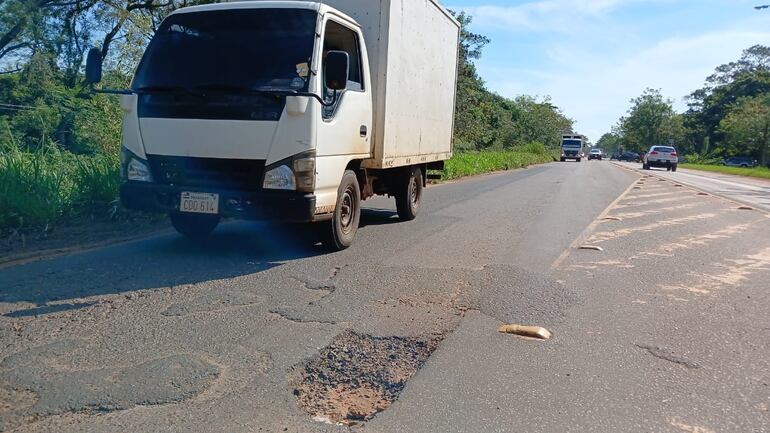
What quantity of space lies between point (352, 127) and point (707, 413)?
446 centimetres

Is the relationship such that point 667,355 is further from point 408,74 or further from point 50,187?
point 50,187

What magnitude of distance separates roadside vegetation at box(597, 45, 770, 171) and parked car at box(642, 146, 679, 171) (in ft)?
65.9

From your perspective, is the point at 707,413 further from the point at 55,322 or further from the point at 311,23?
the point at 311,23

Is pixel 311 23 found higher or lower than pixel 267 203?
higher

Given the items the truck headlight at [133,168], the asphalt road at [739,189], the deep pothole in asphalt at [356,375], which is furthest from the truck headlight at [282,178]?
the asphalt road at [739,189]

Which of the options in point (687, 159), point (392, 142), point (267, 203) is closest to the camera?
point (267, 203)

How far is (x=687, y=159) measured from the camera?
7881cm

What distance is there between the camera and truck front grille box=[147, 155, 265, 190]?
565cm

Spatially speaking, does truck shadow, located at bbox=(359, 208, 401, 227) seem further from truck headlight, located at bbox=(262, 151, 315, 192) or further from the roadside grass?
the roadside grass

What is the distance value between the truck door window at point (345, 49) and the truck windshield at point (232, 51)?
1.05 feet

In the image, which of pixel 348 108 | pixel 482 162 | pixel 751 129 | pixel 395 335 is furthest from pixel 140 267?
pixel 751 129

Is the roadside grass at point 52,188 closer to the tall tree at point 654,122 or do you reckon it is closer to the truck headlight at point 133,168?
the truck headlight at point 133,168

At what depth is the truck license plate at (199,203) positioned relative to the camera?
564 centimetres

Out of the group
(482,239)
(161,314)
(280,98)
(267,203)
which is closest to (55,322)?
(161,314)
